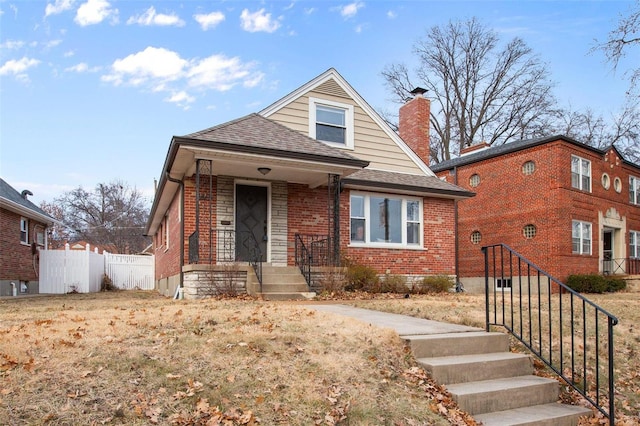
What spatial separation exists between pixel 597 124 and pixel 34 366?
37.1 m

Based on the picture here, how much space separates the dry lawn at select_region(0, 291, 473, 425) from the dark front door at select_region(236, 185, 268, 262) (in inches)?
284

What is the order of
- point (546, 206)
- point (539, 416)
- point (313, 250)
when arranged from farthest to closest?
point (546, 206) → point (313, 250) → point (539, 416)

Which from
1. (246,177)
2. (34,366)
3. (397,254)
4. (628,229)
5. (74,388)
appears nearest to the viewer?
(74,388)

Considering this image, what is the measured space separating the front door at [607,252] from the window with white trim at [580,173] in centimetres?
366

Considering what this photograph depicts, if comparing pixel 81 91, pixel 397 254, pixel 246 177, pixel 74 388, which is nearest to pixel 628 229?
pixel 397 254

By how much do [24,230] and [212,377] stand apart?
1946 cm

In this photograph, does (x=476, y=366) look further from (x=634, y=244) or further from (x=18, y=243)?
(x=634, y=244)

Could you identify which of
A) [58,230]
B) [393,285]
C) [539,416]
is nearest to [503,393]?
[539,416]

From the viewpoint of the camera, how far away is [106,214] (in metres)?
42.2

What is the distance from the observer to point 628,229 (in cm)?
2372

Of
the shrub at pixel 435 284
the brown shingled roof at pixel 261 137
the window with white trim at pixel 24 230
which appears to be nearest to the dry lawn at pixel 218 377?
the brown shingled roof at pixel 261 137

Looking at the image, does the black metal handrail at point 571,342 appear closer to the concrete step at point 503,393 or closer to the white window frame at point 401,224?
the concrete step at point 503,393

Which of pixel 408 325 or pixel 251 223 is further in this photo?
pixel 251 223

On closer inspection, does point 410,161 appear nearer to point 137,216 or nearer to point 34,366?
point 34,366
